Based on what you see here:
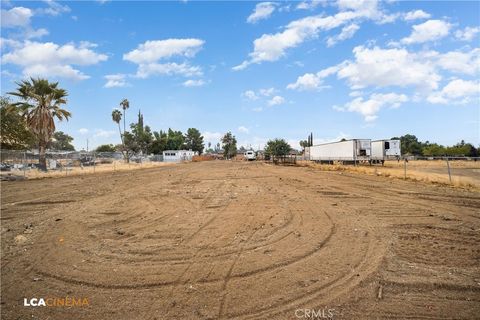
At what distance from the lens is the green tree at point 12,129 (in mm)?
38375

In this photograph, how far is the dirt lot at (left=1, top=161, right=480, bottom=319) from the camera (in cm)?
496

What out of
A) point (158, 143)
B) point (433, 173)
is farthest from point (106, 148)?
point (433, 173)

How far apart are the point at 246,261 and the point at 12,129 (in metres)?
41.2

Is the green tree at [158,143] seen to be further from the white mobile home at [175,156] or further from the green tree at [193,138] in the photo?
the green tree at [193,138]

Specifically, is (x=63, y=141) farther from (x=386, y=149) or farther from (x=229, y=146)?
(x=386, y=149)

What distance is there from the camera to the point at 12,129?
1521 inches

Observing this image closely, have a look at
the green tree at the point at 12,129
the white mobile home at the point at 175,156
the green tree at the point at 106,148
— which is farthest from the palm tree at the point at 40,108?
the green tree at the point at 106,148

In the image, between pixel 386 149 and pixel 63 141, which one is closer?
pixel 386 149

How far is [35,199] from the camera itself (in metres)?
15.6

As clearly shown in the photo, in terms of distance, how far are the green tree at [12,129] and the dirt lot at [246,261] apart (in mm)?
31993

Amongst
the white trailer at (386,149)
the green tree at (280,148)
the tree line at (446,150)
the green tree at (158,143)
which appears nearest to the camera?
the white trailer at (386,149)

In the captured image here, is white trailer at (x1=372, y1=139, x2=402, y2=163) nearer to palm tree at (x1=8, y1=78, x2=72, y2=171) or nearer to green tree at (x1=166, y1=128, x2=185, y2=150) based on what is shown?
palm tree at (x1=8, y1=78, x2=72, y2=171)

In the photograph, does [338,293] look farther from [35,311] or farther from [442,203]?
[442,203]

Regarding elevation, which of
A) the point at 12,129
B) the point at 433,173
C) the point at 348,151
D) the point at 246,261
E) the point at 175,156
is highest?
the point at 12,129
